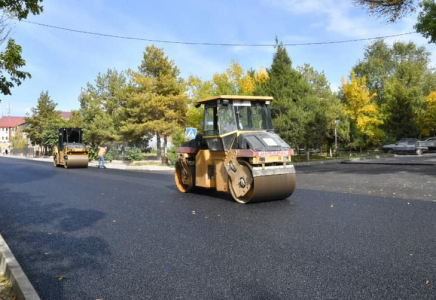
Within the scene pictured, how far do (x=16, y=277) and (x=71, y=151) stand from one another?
22421 mm

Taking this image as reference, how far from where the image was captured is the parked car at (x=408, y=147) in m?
32.6

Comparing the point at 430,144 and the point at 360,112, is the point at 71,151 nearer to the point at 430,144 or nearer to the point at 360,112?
the point at 360,112

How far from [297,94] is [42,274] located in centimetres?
2341

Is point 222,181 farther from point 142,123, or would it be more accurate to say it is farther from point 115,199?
point 142,123

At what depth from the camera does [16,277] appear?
376 cm

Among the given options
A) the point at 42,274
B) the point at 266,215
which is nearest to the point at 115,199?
the point at 266,215

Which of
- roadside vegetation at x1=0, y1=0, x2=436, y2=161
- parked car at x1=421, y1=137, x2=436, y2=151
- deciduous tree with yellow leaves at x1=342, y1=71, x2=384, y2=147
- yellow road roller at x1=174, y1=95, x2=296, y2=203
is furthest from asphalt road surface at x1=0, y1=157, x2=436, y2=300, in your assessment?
parked car at x1=421, y1=137, x2=436, y2=151

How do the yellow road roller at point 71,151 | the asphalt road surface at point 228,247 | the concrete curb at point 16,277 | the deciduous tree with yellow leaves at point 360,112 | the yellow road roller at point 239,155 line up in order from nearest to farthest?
the concrete curb at point 16,277 < the asphalt road surface at point 228,247 < the yellow road roller at point 239,155 < the yellow road roller at point 71,151 < the deciduous tree with yellow leaves at point 360,112

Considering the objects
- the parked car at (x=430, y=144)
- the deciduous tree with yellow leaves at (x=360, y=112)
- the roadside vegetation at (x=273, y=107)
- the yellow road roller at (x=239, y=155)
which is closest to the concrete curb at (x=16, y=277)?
the yellow road roller at (x=239, y=155)

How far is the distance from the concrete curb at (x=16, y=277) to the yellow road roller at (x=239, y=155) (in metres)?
5.36

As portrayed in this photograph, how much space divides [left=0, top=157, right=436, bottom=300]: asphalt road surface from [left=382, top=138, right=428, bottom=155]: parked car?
84.6 ft

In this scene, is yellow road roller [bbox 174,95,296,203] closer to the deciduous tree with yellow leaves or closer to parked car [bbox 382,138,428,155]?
the deciduous tree with yellow leaves

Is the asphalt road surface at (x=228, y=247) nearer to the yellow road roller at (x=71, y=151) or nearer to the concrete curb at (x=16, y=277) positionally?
the concrete curb at (x=16, y=277)

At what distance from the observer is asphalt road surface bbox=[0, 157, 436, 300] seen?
12.3ft
